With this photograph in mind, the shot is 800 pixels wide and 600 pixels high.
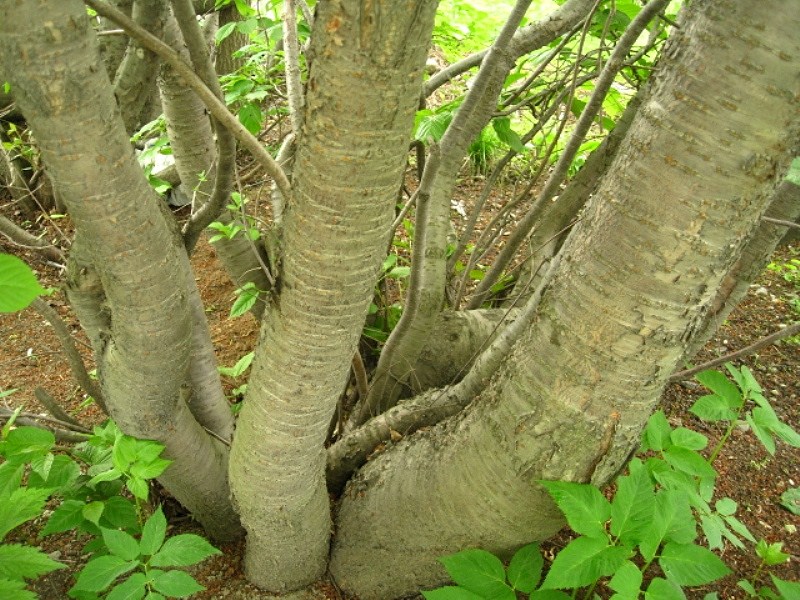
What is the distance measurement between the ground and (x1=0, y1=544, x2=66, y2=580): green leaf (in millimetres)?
634

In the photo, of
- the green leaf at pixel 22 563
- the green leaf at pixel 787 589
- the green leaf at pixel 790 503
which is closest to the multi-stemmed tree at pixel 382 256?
the green leaf at pixel 22 563

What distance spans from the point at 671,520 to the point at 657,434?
0.75 feet

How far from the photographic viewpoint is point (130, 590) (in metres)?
1.31

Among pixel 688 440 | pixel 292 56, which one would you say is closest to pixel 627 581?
pixel 688 440

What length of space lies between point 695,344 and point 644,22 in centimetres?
101

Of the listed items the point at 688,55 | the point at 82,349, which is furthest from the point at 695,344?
the point at 82,349

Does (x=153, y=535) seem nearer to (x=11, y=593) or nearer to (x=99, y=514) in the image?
(x=99, y=514)

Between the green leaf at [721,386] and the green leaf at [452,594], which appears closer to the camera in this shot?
the green leaf at [452,594]

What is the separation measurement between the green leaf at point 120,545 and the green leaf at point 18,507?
16 cm

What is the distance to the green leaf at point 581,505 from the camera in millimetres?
1223

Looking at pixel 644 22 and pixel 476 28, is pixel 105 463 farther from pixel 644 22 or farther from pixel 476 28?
pixel 476 28

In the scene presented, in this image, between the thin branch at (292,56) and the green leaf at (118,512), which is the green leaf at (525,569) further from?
the thin branch at (292,56)

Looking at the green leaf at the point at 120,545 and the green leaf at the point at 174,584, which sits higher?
the green leaf at the point at 174,584

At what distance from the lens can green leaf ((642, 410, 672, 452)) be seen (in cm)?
147
